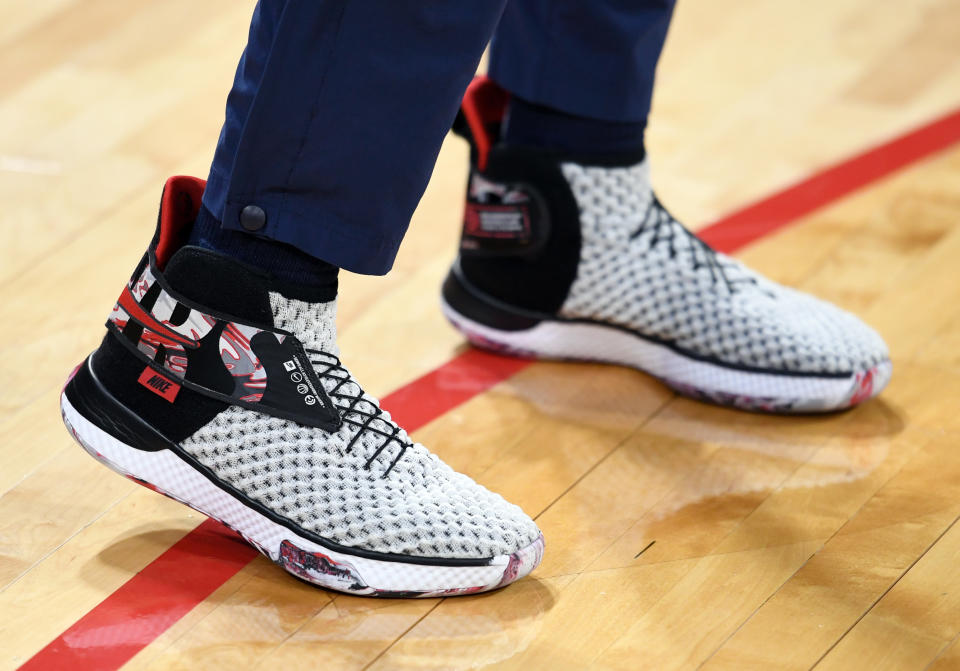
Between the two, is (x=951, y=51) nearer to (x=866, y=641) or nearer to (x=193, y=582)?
(x=866, y=641)

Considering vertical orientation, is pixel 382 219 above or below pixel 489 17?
below

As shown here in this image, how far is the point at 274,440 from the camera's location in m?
0.90

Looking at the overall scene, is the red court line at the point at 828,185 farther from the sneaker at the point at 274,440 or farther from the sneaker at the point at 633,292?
the sneaker at the point at 274,440

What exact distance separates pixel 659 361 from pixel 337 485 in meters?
0.46

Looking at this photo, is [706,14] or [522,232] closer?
[522,232]

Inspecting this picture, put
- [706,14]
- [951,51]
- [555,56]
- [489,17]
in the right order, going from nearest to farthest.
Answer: [489,17] < [555,56] < [951,51] < [706,14]

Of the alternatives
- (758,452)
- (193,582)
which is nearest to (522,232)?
(758,452)

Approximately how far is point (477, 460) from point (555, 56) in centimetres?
41

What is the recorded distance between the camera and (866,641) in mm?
870

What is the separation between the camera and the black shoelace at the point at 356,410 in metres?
0.91

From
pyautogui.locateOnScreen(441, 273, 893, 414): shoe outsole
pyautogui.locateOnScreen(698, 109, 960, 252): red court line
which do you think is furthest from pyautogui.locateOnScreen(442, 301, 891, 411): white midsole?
pyautogui.locateOnScreen(698, 109, 960, 252): red court line

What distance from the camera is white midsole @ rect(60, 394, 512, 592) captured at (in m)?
0.88

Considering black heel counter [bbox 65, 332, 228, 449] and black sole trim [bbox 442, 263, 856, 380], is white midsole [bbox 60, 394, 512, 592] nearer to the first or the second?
black heel counter [bbox 65, 332, 228, 449]

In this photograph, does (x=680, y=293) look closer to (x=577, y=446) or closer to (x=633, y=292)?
(x=633, y=292)
